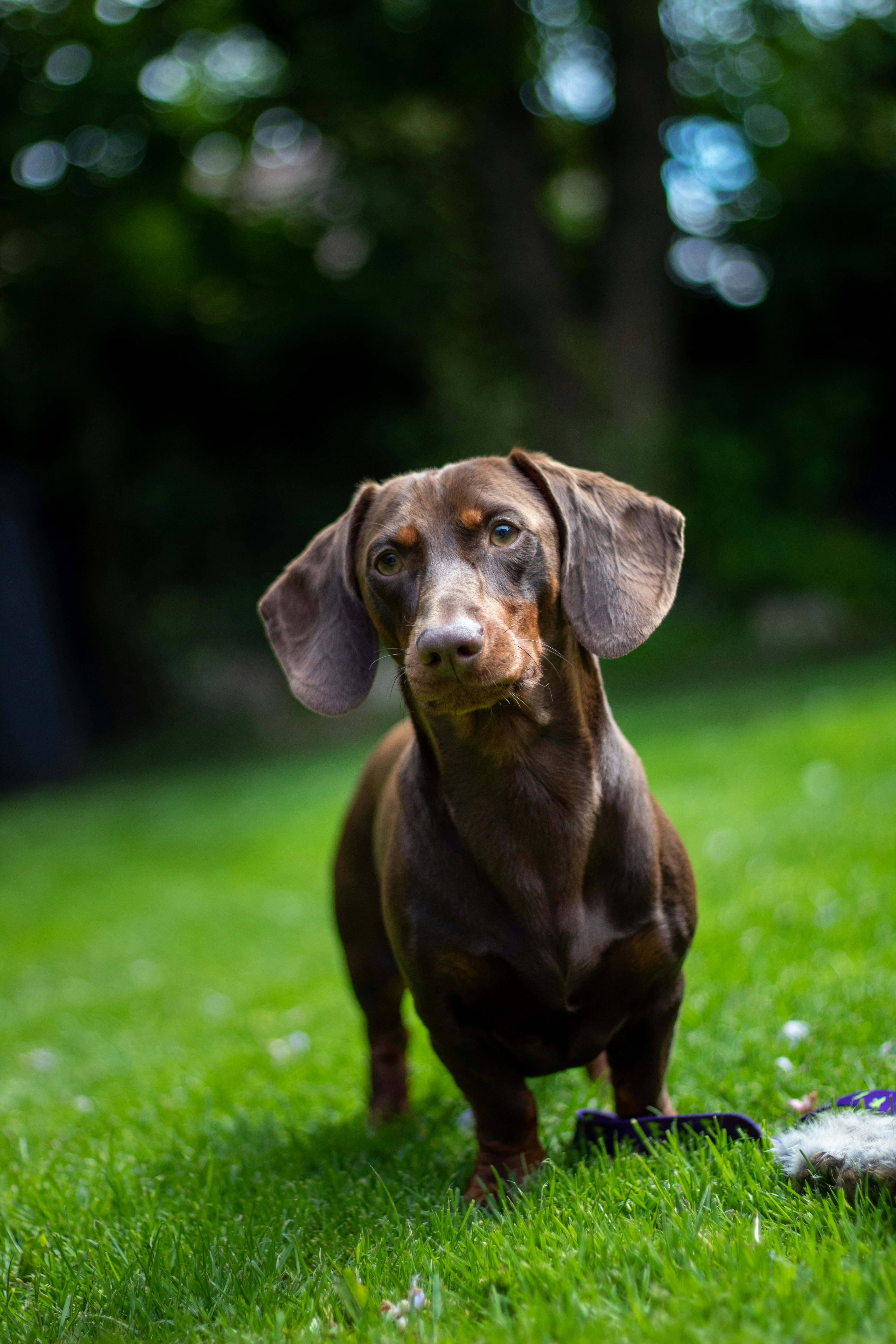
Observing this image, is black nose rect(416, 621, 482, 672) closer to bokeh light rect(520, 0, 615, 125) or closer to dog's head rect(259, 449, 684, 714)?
dog's head rect(259, 449, 684, 714)

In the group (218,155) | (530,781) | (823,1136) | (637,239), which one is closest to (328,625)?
(530,781)

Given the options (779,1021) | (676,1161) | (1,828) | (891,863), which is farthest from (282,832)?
(676,1161)

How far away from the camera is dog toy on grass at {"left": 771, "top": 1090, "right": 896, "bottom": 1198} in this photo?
182 centimetres

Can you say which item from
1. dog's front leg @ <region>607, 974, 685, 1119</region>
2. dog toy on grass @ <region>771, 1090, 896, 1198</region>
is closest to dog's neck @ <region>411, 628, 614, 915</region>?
dog's front leg @ <region>607, 974, 685, 1119</region>

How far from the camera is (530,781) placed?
2391 mm

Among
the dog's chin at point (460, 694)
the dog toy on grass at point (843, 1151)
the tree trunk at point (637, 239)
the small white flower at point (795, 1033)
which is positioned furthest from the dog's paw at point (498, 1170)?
the tree trunk at point (637, 239)

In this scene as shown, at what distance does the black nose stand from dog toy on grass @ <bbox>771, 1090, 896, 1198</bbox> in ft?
3.34

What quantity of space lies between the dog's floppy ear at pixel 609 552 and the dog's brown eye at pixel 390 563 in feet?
1.16

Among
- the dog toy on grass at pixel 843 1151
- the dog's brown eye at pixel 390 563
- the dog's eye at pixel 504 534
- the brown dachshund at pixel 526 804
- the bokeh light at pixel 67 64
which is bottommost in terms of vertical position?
the dog toy on grass at pixel 843 1151

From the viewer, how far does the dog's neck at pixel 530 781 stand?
2336 mm

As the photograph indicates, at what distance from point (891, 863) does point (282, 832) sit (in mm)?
5781

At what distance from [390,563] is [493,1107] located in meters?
1.17

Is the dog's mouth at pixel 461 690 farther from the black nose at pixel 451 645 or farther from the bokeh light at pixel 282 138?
the bokeh light at pixel 282 138

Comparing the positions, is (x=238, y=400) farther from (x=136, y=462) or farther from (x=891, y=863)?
(x=891, y=863)
